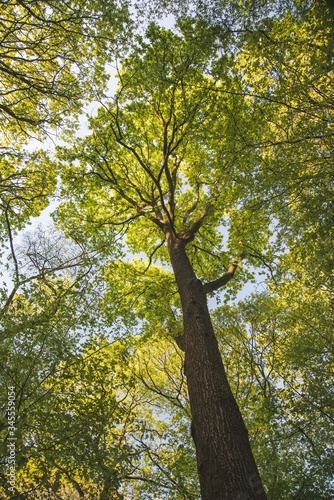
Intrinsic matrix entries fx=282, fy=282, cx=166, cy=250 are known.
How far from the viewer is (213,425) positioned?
13.1 feet

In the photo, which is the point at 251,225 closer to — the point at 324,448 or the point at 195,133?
the point at 195,133

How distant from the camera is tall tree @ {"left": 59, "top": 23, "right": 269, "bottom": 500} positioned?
388 centimetres

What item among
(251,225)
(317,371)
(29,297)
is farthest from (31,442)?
(317,371)

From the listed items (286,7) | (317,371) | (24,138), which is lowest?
(317,371)

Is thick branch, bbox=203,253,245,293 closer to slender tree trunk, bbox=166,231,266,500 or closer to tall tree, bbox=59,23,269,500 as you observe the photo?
tall tree, bbox=59,23,269,500

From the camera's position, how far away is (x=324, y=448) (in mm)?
7277

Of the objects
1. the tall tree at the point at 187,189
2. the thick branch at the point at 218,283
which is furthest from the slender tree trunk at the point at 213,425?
the thick branch at the point at 218,283

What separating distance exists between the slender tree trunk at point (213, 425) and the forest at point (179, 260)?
2 centimetres

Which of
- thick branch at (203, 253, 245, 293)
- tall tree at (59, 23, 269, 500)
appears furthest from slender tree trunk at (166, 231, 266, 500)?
thick branch at (203, 253, 245, 293)

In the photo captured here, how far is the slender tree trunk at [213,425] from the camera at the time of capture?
331cm

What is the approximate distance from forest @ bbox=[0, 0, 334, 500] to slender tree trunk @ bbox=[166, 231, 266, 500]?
0.08ft

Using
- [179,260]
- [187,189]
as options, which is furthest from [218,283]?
[187,189]

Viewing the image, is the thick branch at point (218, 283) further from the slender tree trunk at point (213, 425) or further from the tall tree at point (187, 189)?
the slender tree trunk at point (213, 425)

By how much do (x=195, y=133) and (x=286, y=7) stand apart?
13.5ft
